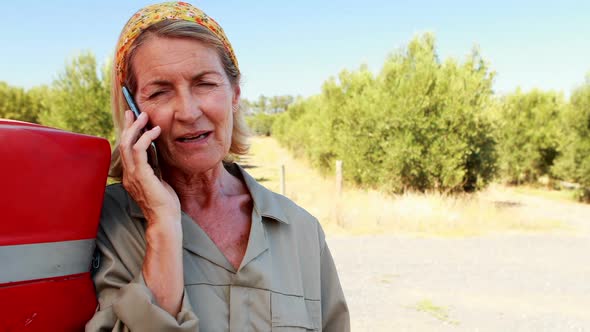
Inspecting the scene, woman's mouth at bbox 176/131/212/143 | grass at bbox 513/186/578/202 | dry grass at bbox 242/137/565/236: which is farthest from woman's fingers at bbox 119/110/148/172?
grass at bbox 513/186/578/202

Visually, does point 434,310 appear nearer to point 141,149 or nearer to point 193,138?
point 193,138

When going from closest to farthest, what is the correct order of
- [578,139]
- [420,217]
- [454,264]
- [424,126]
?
[454,264]
[420,217]
[424,126]
[578,139]

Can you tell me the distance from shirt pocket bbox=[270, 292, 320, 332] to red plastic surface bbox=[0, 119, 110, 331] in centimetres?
43

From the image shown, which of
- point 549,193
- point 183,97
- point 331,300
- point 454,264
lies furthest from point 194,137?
point 549,193

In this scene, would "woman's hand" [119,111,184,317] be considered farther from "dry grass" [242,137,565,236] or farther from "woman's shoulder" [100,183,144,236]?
"dry grass" [242,137,565,236]

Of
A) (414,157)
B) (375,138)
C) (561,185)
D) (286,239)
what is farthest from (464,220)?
(561,185)

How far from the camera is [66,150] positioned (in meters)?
0.98

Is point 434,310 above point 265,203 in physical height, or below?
below

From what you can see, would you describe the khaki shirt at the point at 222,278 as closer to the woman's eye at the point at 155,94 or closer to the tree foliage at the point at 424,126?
the woman's eye at the point at 155,94

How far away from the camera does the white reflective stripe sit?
0.91 meters

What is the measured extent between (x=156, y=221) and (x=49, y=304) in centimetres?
26

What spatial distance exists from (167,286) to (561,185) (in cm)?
2456

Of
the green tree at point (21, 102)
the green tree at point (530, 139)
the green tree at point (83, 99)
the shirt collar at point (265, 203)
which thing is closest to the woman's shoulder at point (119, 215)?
the shirt collar at point (265, 203)

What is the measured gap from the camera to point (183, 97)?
1.19 metres
